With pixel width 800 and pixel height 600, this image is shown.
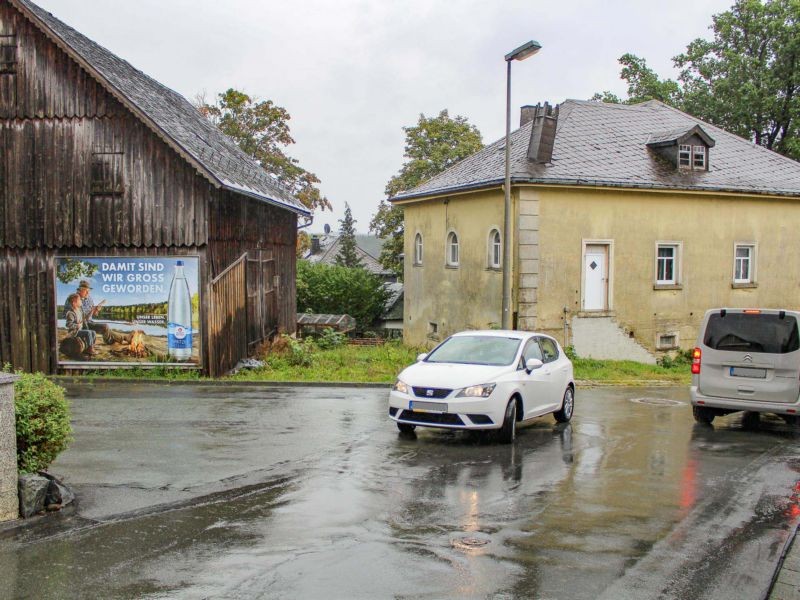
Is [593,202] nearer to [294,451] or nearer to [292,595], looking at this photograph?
[294,451]

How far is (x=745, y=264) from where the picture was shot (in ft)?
88.3

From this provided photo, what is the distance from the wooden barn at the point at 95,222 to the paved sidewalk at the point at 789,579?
14224mm

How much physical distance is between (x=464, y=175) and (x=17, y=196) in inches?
531

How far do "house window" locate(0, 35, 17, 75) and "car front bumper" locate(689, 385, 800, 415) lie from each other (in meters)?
16.3

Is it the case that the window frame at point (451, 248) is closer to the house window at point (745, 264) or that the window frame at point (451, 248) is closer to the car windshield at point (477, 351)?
the house window at point (745, 264)

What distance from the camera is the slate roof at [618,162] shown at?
2342cm

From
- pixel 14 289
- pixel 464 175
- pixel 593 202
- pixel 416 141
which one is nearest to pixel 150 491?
pixel 14 289

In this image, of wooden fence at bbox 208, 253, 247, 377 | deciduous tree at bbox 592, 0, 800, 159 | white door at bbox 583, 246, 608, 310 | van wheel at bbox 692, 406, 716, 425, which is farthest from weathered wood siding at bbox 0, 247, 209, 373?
deciduous tree at bbox 592, 0, 800, 159

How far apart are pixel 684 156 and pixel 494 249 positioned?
22.6 ft

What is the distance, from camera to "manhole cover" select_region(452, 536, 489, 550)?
6762mm

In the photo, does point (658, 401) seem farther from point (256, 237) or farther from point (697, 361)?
point (256, 237)

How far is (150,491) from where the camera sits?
8.65 metres

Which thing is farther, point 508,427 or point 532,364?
point 532,364

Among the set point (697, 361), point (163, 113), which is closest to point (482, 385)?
point (697, 361)
